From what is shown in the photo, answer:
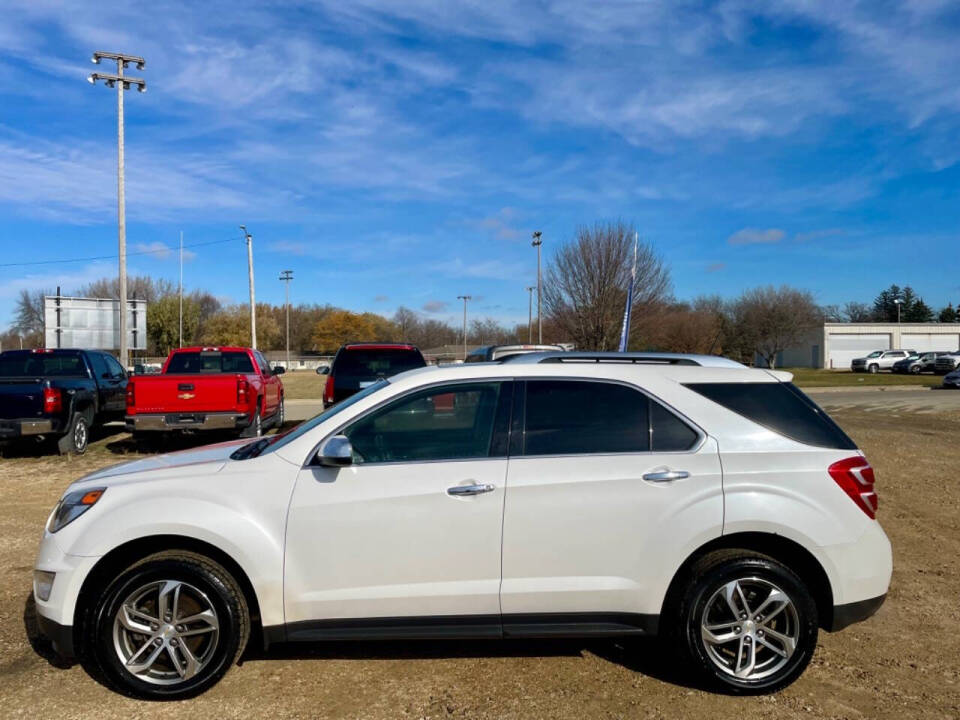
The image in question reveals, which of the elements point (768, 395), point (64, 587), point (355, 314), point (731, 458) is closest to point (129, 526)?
point (64, 587)

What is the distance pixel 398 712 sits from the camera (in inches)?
142

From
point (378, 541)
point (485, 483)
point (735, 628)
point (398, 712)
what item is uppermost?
point (485, 483)

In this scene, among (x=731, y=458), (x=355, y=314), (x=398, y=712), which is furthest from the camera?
(x=355, y=314)

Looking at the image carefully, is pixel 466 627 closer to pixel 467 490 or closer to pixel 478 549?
pixel 478 549

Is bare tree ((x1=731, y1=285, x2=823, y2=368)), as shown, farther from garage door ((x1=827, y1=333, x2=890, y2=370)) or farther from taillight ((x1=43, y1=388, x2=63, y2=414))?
taillight ((x1=43, y1=388, x2=63, y2=414))

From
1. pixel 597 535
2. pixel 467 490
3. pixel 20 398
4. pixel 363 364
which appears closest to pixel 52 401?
pixel 20 398

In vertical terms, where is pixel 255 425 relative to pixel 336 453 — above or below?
below

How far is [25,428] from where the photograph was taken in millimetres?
11008

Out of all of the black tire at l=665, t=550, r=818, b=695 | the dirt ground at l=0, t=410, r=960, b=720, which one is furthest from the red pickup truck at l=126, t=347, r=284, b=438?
the black tire at l=665, t=550, r=818, b=695

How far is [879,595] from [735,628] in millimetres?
818

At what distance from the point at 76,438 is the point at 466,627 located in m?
10.6

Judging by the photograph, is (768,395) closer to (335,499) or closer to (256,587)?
(335,499)

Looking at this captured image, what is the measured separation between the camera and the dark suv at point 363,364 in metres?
12.0

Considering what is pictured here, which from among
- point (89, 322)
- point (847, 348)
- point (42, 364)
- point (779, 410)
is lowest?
point (847, 348)
